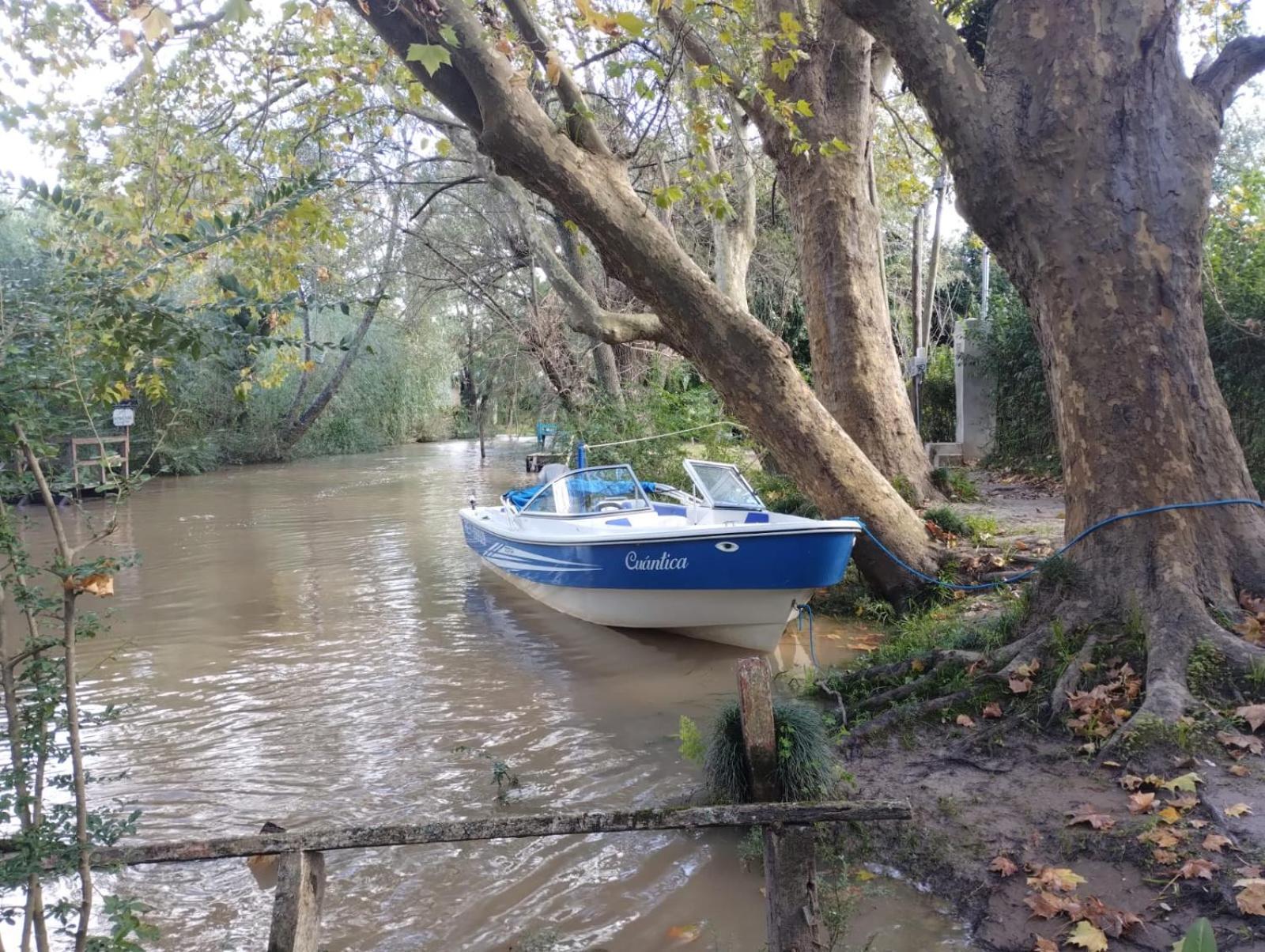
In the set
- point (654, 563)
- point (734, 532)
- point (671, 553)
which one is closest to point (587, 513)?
point (654, 563)

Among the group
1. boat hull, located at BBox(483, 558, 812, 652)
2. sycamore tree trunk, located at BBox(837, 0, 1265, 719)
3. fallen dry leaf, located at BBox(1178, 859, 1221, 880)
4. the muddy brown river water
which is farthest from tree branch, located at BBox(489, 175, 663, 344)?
fallen dry leaf, located at BBox(1178, 859, 1221, 880)

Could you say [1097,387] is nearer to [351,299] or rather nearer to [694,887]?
[694,887]

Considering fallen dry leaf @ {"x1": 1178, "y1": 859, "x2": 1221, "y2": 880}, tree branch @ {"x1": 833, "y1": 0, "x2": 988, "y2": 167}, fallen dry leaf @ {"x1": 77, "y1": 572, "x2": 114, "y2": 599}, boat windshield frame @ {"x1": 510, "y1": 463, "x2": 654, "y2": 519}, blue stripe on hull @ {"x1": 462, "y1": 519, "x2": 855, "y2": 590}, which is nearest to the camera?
fallen dry leaf @ {"x1": 77, "y1": 572, "x2": 114, "y2": 599}

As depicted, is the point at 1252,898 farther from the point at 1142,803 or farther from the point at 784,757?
the point at 784,757

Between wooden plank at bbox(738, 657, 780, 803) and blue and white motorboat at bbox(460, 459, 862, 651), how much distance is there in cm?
359

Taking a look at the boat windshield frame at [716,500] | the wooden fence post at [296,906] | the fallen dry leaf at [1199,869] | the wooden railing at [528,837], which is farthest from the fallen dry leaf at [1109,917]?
the boat windshield frame at [716,500]

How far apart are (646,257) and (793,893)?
5.52 m

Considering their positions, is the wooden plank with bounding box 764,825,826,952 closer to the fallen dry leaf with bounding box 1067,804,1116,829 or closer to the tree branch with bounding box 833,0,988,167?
the fallen dry leaf with bounding box 1067,804,1116,829

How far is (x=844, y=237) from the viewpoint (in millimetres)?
10258

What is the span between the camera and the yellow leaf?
3371 mm

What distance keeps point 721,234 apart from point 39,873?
10889mm

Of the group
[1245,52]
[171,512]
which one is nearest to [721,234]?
[1245,52]

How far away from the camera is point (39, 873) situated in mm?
2533

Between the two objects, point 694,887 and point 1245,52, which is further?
point 1245,52
